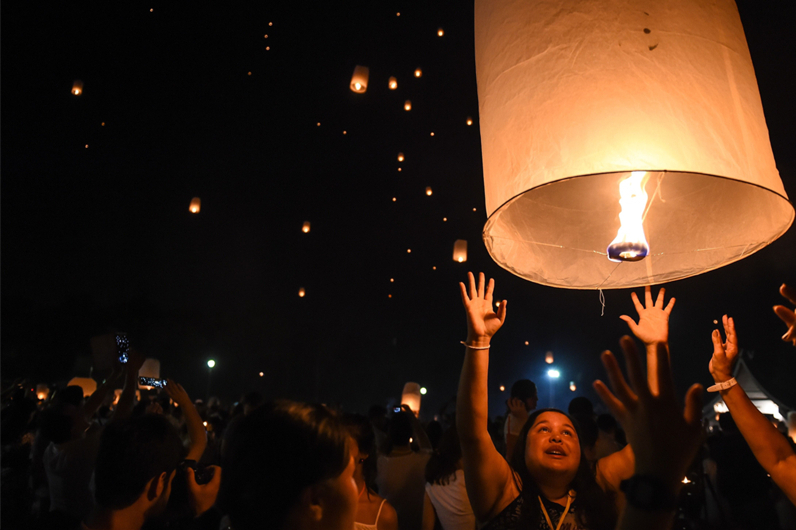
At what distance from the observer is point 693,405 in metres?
0.88

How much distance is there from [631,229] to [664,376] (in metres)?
0.79

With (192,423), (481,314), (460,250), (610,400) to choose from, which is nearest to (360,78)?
(460,250)

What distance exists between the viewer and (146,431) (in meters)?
2.05

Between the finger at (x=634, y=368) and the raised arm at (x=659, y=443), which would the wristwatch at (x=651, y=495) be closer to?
the raised arm at (x=659, y=443)

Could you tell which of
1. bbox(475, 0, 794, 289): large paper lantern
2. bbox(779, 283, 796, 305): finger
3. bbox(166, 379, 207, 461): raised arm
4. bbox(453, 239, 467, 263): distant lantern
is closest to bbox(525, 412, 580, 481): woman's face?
bbox(475, 0, 794, 289): large paper lantern

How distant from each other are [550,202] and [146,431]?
216cm

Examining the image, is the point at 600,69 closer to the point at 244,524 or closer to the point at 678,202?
the point at 678,202

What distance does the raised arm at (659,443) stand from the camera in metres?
0.88

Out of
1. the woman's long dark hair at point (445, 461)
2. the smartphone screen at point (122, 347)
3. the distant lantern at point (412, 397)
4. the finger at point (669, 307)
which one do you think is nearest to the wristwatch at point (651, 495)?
the finger at point (669, 307)

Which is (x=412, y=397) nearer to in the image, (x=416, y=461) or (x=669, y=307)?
(x=416, y=461)

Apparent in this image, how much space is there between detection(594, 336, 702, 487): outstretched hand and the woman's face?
1.60 m

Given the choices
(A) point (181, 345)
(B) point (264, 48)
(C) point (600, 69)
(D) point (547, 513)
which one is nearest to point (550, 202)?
(C) point (600, 69)

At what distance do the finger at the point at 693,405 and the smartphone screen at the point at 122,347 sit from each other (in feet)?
13.5

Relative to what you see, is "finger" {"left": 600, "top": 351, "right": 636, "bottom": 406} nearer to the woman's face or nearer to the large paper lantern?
the large paper lantern
